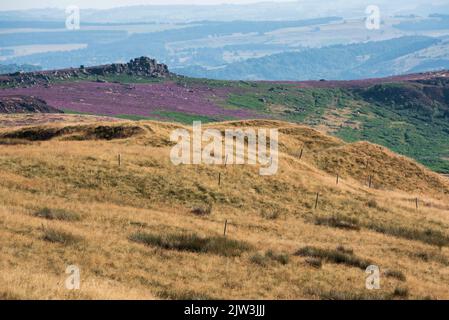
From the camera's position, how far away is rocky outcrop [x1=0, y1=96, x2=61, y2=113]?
417 ft

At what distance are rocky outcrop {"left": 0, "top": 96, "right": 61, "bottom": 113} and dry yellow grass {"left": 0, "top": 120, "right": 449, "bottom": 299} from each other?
69.1 m

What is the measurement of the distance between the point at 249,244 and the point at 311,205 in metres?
13.1

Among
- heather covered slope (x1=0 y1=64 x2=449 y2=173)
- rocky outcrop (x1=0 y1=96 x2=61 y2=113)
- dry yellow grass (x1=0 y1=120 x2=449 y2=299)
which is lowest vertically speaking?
heather covered slope (x1=0 y1=64 x2=449 y2=173)

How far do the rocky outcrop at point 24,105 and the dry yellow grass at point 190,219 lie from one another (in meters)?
69.1

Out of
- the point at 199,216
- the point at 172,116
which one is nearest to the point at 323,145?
the point at 199,216

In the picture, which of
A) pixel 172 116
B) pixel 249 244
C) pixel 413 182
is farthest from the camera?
pixel 172 116

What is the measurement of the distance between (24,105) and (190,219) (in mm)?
106219

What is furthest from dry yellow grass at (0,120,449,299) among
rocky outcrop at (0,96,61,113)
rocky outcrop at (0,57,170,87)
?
rocky outcrop at (0,57,170,87)

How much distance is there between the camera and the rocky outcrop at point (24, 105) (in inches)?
5005

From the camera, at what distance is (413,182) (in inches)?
2379

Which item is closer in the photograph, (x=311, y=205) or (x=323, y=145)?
(x=311, y=205)

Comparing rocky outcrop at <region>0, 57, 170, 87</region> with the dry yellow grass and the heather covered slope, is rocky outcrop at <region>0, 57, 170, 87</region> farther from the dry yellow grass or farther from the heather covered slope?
the dry yellow grass

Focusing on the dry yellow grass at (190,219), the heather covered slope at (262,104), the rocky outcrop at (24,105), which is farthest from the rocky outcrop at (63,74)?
the dry yellow grass at (190,219)
